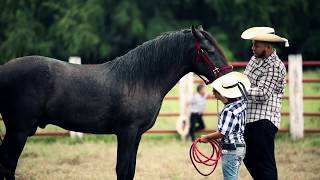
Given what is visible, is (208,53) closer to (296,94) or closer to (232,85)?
(232,85)

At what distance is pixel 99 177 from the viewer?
7344mm

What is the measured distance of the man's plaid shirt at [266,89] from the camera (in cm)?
523

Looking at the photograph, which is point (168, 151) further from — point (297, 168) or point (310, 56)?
point (310, 56)

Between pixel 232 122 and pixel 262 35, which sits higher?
pixel 262 35

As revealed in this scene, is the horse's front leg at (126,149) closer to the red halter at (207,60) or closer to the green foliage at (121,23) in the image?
the red halter at (207,60)

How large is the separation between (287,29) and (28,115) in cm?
2245

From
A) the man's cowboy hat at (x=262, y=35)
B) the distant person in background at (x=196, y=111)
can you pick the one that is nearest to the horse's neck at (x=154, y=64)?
the man's cowboy hat at (x=262, y=35)

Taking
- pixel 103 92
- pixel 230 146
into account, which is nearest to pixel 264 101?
pixel 230 146

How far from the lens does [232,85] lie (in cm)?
485

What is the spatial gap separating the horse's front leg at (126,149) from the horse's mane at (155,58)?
56 cm

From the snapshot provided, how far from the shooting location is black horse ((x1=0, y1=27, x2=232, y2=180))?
5.53 meters

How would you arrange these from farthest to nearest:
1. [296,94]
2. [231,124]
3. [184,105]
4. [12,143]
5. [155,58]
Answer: [184,105] → [296,94] → [155,58] → [12,143] → [231,124]

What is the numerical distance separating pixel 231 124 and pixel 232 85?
345 millimetres

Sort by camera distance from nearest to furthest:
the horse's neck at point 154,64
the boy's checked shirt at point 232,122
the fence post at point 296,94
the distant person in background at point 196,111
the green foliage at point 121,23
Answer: the boy's checked shirt at point 232,122 < the horse's neck at point 154,64 < the fence post at point 296,94 < the distant person in background at point 196,111 < the green foliage at point 121,23
